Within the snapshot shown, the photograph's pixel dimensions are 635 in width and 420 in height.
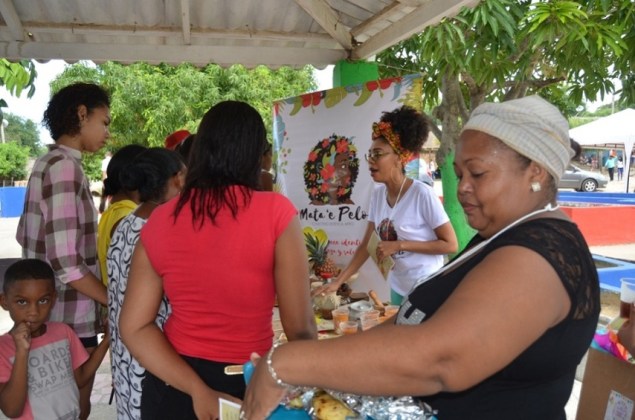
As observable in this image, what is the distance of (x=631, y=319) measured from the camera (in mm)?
1791

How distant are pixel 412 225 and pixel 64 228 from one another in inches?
71.1

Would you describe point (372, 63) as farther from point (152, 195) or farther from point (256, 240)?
point (256, 240)

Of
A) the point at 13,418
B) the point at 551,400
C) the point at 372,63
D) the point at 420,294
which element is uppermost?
the point at 372,63

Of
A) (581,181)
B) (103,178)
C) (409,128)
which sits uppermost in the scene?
(409,128)

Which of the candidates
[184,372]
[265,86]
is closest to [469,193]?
[184,372]

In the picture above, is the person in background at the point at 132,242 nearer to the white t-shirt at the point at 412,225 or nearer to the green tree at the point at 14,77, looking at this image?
the white t-shirt at the point at 412,225

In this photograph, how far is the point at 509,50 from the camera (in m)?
4.35

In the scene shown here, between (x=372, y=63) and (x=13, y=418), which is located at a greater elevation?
(x=372, y=63)

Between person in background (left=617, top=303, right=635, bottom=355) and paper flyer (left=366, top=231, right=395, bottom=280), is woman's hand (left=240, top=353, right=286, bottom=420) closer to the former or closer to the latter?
person in background (left=617, top=303, right=635, bottom=355)

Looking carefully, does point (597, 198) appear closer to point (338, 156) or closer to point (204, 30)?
point (338, 156)

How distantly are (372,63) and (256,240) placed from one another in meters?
3.52

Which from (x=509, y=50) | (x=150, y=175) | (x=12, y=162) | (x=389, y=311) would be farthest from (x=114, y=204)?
(x=12, y=162)

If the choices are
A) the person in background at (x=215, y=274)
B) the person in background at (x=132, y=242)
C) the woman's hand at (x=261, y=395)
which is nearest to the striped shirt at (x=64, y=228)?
the person in background at (x=132, y=242)

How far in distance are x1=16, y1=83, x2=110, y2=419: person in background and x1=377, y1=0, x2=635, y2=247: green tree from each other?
8.50 ft
